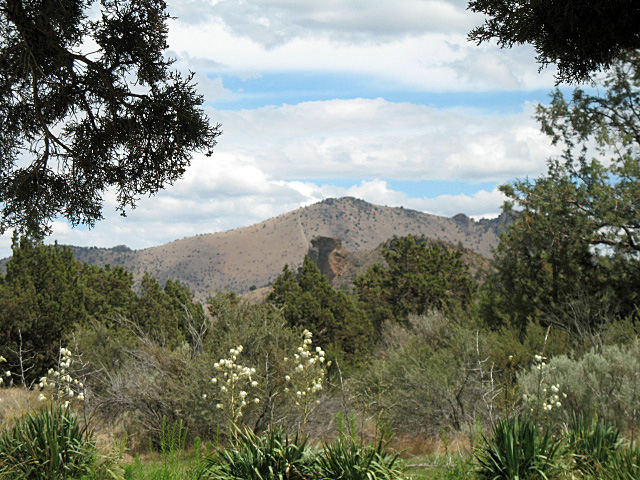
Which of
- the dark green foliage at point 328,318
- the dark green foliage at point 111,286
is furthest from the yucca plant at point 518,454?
the dark green foliage at point 111,286

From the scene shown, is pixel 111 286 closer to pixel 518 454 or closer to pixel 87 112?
pixel 87 112

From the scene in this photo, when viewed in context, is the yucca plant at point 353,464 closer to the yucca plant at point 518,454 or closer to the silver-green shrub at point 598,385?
the yucca plant at point 518,454

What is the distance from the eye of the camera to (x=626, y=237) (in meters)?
19.5

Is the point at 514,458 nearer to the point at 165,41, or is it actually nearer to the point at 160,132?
the point at 160,132

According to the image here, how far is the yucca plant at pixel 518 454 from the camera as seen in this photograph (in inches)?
240

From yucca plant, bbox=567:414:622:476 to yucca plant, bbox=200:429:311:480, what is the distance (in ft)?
10.0

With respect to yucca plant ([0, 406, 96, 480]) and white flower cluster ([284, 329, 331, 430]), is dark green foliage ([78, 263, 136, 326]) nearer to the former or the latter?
white flower cluster ([284, 329, 331, 430])

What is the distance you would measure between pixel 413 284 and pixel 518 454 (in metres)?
27.5

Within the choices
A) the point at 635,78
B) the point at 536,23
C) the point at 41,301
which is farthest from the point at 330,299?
the point at 536,23

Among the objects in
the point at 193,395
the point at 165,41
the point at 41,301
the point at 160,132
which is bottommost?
the point at 193,395

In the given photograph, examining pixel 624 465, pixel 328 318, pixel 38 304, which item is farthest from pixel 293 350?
pixel 328 318

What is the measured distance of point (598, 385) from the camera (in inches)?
465

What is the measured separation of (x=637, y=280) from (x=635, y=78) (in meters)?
6.99

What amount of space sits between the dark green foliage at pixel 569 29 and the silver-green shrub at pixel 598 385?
19.7ft
